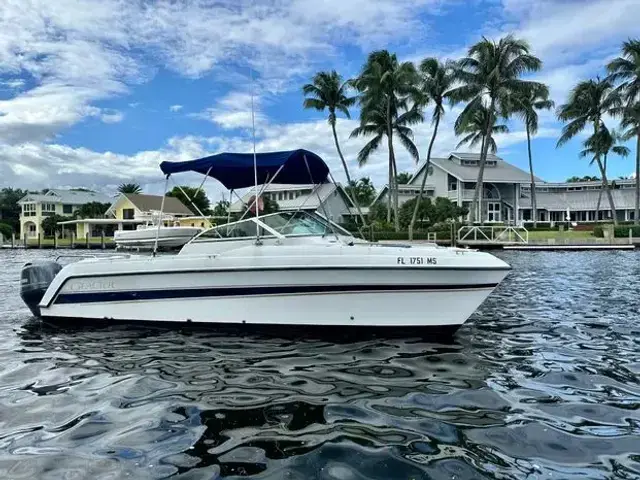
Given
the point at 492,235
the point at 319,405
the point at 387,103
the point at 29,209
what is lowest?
the point at 319,405

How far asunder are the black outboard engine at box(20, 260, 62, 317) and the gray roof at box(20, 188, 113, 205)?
74.2 m

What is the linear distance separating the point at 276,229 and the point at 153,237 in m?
33.8

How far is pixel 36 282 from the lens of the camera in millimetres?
8602

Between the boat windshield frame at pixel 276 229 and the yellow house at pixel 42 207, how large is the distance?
71.6 m

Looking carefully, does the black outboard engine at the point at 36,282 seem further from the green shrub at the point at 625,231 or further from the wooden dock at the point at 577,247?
the green shrub at the point at 625,231

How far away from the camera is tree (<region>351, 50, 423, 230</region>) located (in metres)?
42.8

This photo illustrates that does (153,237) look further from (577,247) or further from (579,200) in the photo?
(579,200)

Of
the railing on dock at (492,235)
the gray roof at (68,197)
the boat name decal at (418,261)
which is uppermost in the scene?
the gray roof at (68,197)

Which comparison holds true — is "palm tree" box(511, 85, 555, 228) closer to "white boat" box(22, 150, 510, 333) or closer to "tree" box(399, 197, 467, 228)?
"tree" box(399, 197, 467, 228)

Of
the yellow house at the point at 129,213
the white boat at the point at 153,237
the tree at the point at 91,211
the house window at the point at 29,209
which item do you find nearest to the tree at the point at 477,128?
the white boat at the point at 153,237

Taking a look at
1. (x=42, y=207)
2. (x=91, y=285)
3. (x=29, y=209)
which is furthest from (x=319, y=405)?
(x=29, y=209)

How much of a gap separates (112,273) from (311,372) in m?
3.79

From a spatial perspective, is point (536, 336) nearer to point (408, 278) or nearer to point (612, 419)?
point (408, 278)

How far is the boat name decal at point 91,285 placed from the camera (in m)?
7.91
